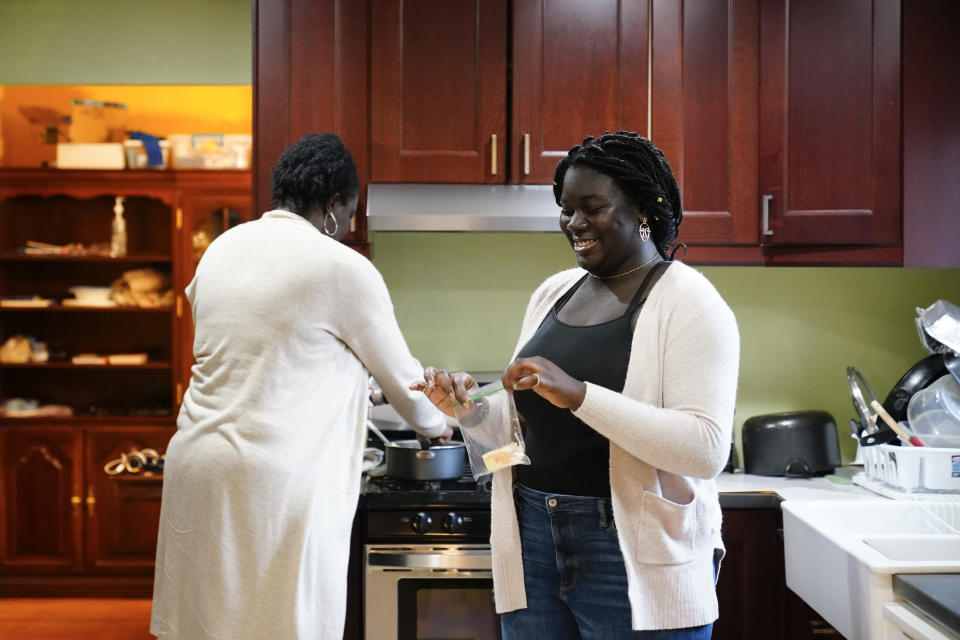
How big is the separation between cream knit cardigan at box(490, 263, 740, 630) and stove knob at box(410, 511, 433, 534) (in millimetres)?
910

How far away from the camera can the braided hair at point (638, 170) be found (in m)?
1.49

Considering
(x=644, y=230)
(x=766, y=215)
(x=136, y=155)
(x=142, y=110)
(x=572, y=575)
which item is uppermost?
(x=142, y=110)

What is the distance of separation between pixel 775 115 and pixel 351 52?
1.20 metres

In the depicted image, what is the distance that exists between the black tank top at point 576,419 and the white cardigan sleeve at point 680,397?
57mm

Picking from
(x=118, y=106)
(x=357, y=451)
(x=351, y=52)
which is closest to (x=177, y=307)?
(x=118, y=106)

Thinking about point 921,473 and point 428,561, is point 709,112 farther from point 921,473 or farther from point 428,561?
point 428,561

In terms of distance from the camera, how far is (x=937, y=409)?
7.56ft

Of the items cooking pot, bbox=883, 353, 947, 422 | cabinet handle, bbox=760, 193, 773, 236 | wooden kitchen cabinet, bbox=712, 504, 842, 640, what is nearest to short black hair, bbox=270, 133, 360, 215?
cabinet handle, bbox=760, 193, 773, 236

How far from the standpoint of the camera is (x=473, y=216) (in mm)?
2434

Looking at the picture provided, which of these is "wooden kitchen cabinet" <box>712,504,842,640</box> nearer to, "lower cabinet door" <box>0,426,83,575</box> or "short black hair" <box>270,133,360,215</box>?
"short black hair" <box>270,133,360,215</box>

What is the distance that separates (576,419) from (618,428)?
0.50 ft

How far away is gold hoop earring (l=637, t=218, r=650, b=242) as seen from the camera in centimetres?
153

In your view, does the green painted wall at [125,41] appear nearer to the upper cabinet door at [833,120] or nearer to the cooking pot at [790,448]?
the upper cabinet door at [833,120]

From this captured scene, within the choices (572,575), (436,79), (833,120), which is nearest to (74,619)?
(436,79)
